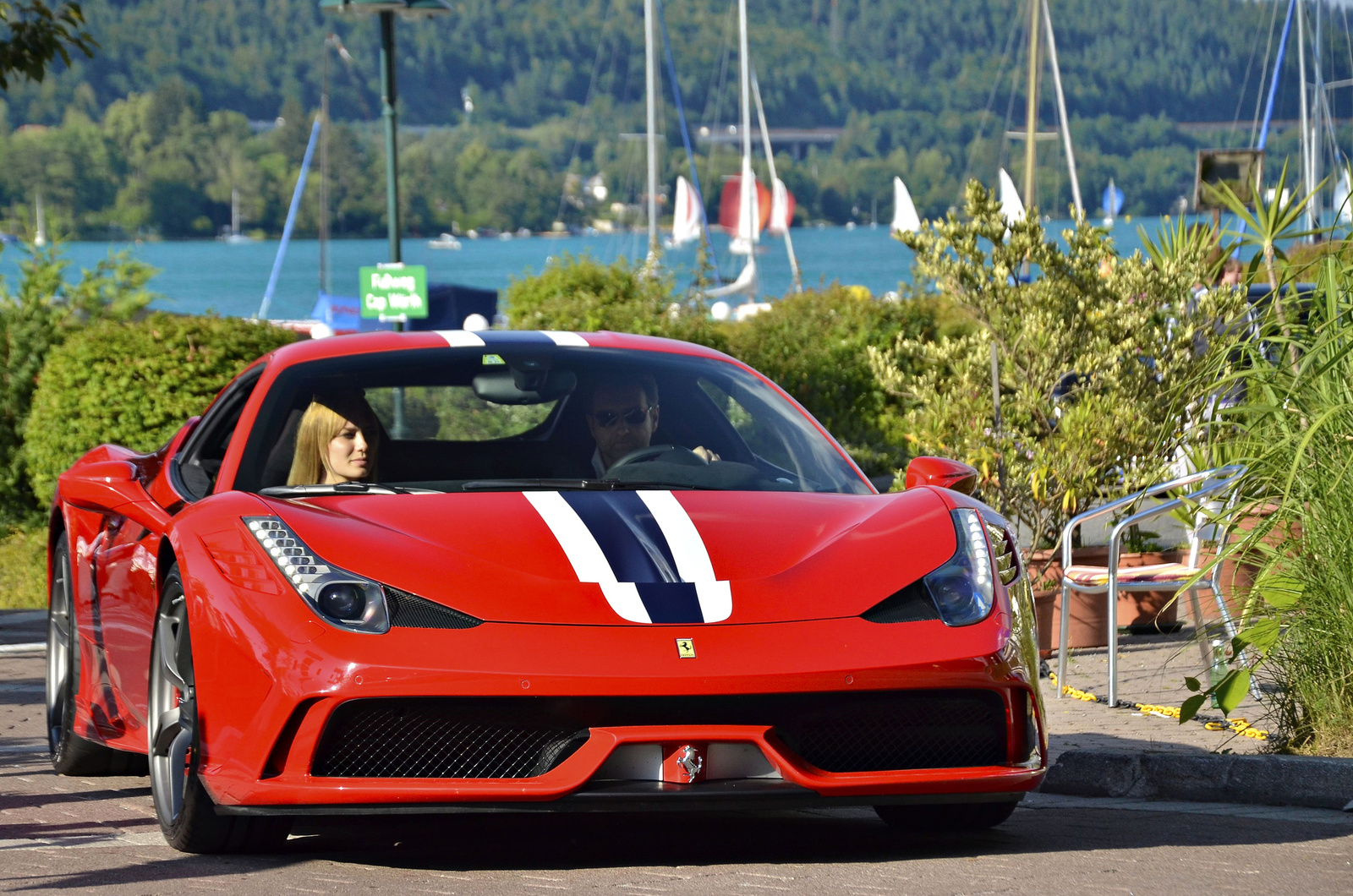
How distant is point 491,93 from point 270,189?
5719 cm

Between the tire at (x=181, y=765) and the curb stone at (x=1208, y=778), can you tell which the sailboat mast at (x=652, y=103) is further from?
the tire at (x=181, y=765)

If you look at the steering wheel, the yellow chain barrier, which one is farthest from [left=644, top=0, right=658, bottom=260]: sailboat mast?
the steering wheel

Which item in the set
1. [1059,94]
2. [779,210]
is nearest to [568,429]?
[1059,94]

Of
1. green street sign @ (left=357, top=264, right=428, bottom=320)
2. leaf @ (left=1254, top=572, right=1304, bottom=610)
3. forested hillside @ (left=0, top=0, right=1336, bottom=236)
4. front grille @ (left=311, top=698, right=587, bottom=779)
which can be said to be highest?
front grille @ (left=311, top=698, right=587, bottom=779)

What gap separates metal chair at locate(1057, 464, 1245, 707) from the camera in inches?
281

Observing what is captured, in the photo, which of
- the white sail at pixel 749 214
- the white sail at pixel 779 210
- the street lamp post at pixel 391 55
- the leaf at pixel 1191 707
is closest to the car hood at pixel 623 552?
the leaf at pixel 1191 707

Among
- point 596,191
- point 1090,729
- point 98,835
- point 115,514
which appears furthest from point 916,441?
point 596,191

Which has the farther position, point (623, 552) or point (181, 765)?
point (181, 765)

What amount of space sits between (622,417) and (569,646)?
1717 millimetres

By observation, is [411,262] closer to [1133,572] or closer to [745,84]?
[745,84]

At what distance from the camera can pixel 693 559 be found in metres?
4.62

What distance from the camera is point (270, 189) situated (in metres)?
146

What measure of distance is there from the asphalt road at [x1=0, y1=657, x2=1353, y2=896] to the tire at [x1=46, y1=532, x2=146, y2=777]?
44cm

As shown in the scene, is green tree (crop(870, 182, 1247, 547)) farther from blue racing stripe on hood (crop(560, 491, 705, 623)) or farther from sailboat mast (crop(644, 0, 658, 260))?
sailboat mast (crop(644, 0, 658, 260))
